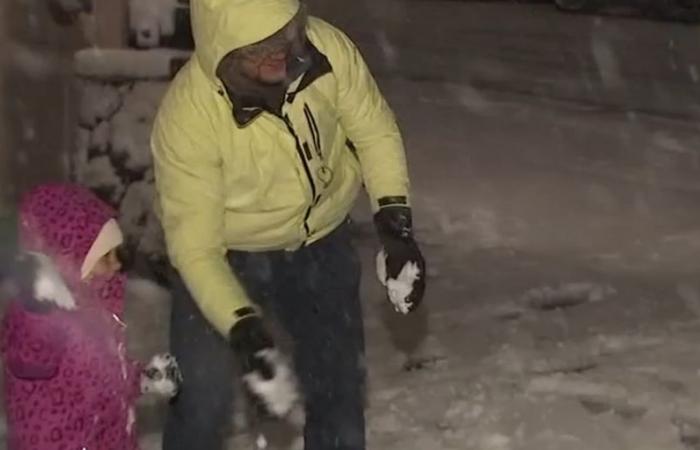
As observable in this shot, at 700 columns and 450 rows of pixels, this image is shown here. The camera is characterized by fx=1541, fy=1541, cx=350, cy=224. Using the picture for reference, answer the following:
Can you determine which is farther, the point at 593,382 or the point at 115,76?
the point at 115,76

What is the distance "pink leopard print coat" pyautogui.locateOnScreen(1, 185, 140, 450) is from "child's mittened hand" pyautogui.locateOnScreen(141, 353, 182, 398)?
3.2 inches

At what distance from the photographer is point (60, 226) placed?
10.2 ft

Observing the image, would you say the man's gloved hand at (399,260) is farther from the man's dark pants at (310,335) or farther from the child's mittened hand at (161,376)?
the child's mittened hand at (161,376)

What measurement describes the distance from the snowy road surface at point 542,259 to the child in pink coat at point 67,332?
126 centimetres

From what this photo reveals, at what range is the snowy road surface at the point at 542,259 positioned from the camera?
15.1 ft

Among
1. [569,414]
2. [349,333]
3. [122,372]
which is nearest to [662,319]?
[569,414]

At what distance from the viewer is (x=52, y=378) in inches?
123

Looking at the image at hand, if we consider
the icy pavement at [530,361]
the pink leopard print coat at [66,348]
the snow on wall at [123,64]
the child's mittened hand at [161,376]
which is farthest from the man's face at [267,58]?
the snow on wall at [123,64]

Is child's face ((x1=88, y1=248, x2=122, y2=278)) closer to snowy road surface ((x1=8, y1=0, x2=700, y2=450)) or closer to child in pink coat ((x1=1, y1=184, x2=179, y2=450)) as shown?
child in pink coat ((x1=1, y1=184, x2=179, y2=450))

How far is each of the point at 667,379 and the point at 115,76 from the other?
238cm

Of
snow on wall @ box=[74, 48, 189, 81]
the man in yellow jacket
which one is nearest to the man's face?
the man in yellow jacket

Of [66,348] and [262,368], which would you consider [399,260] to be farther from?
[66,348]

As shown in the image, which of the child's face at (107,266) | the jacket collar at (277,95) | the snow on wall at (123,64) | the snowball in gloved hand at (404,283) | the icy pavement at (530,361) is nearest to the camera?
the child's face at (107,266)

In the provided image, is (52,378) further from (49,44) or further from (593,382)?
(49,44)
